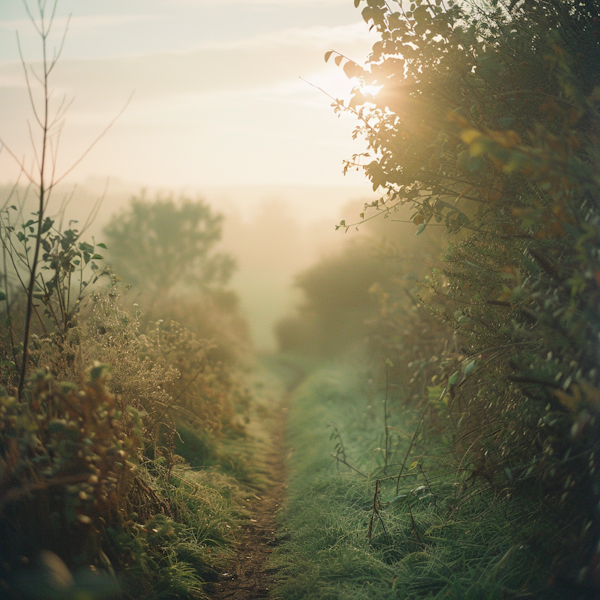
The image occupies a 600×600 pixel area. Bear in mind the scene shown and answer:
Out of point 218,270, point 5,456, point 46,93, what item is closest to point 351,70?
point 46,93

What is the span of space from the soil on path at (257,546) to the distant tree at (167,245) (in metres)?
30.0

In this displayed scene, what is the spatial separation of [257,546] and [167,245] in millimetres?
34062

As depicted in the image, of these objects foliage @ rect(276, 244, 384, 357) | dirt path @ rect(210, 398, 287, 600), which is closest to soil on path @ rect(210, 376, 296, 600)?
dirt path @ rect(210, 398, 287, 600)

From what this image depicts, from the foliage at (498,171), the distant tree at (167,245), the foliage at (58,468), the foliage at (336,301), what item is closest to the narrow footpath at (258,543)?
the foliage at (58,468)

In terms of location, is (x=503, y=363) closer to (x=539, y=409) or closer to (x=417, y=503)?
(x=539, y=409)

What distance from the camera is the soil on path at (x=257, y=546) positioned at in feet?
12.6

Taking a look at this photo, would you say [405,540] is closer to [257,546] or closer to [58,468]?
[257,546]

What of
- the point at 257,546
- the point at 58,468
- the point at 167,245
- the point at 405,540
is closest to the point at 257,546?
the point at 257,546

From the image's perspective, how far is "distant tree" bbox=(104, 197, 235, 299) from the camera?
35.8m

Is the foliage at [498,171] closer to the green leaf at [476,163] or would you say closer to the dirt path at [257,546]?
the green leaf at [476,163]

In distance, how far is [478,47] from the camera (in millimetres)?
3998

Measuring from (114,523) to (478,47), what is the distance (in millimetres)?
5120

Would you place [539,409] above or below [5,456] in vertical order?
above

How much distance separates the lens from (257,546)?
468 cm
